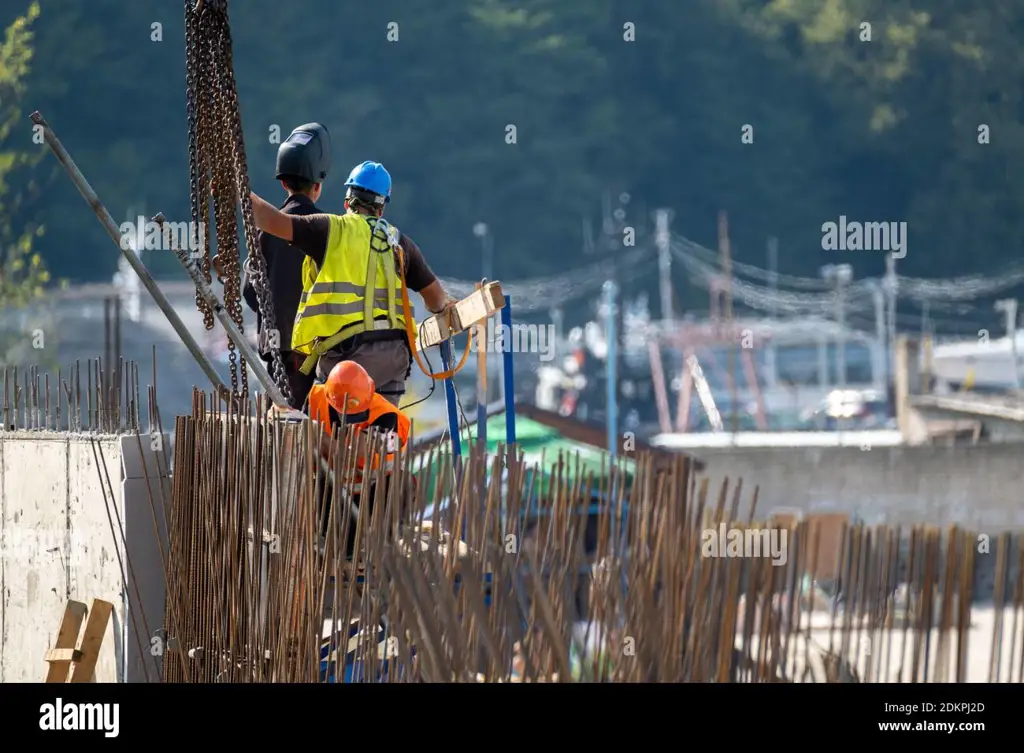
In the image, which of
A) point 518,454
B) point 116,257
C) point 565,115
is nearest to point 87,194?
point 518,454

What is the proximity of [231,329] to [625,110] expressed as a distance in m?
68.4

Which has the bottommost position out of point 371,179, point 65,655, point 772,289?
point 65,655

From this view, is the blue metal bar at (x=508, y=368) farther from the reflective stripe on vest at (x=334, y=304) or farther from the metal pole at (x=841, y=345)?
the metal pole at (x=841, y=345)

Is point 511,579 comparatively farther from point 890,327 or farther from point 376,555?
point 890,327

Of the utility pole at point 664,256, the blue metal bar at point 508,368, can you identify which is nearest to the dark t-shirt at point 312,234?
the blue metal bar at point 508,368

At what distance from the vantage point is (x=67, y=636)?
20.4ft

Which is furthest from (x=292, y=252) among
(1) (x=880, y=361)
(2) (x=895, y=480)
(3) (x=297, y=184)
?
(1) (x=880, y=361)

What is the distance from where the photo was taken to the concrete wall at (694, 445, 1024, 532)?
25.2m

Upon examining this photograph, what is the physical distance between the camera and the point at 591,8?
75.4m

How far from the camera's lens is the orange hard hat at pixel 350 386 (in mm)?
5949

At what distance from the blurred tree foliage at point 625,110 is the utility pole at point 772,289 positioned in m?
0.45

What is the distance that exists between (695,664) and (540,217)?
211 ft

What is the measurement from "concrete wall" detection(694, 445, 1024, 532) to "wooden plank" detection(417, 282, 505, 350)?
60.3ft

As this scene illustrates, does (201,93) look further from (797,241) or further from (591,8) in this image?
(591,8)
